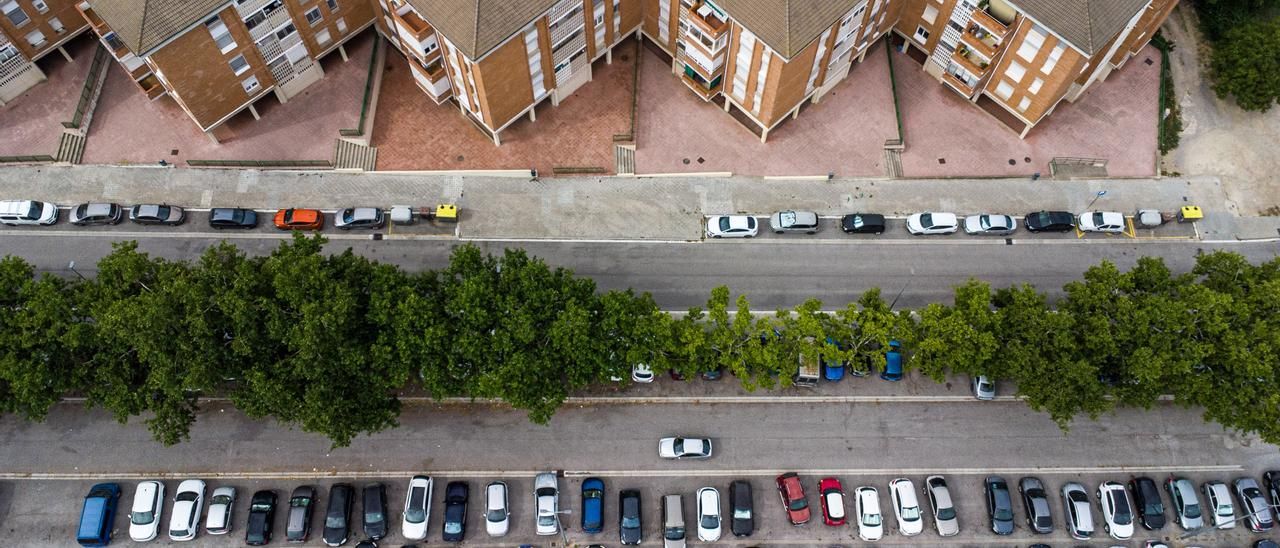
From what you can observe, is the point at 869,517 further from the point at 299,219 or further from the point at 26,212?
the point at 26,212

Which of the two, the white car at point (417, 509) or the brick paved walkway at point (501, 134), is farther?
the brick paved walkway at point (501, 134)

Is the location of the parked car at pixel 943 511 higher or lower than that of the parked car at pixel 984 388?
lower

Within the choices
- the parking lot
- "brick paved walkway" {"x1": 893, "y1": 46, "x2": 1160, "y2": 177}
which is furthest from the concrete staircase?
"brick paved walkway" {"x1": 893, "y1": 46, "x2": 1160, "y2": 177}

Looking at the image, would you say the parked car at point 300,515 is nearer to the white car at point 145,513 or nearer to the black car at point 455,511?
the white car at point 145,513

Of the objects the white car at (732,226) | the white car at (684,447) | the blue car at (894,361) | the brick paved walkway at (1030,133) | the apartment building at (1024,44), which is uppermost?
the apartment building at (1024,44)

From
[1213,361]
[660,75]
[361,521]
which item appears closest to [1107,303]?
[1213,361]

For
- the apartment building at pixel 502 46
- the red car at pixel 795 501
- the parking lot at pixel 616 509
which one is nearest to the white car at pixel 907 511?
the parking lot at pixel 616 509

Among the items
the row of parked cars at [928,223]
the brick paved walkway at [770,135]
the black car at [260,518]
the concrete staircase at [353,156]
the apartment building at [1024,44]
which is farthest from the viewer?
the brick paved walkway at [770,135]
